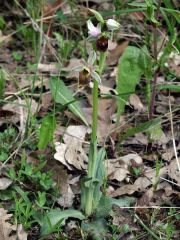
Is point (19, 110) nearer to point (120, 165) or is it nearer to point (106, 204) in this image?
point (120, 165)

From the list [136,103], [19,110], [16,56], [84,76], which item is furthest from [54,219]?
[16,56]

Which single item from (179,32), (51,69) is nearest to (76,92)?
(51,69)

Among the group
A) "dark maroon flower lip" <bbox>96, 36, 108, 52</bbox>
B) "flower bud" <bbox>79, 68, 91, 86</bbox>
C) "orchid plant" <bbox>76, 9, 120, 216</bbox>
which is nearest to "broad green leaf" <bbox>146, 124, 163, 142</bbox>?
"orchid plant" <bbox>76, 9, 120, 216</bbox>

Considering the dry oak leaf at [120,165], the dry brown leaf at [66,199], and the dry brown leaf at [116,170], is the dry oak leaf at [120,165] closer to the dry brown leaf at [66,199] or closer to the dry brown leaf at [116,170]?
the dry brown leaf at [116,170]

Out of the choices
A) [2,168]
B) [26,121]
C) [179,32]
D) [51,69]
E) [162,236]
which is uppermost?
[179,32]

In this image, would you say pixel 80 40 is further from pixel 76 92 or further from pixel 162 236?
pixel 162 236
